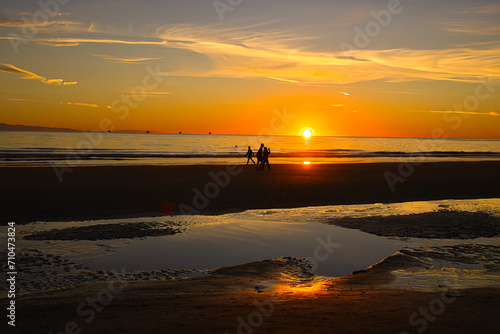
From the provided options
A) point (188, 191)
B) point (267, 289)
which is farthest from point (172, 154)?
point (267, 289)

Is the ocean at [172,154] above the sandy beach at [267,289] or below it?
above

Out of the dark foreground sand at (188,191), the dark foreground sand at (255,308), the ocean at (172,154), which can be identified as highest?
the ocean at (172,154)

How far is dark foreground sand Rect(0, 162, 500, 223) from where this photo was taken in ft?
57.3

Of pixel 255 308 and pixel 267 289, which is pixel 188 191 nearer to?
pixel 267 289

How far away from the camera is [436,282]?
8352mm

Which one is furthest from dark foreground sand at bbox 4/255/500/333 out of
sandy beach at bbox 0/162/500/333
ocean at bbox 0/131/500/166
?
ocean at bbox 0/131/500/166

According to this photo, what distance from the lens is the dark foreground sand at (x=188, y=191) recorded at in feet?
57.3

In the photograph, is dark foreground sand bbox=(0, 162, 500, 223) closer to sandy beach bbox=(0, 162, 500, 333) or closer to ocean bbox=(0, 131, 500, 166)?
sandy beach bbox=(0, 162, 500, 333)

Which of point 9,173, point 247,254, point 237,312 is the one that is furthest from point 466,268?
point 9,173

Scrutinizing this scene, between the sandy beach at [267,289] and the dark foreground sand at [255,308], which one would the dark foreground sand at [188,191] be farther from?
the dark foreground sand at [255,308]

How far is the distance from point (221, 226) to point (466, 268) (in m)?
8.09

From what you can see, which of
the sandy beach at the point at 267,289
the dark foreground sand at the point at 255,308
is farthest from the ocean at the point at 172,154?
the dark foreground sand at the point at 255,308

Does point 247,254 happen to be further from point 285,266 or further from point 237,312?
point 237,312

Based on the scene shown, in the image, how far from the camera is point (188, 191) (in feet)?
73.2
